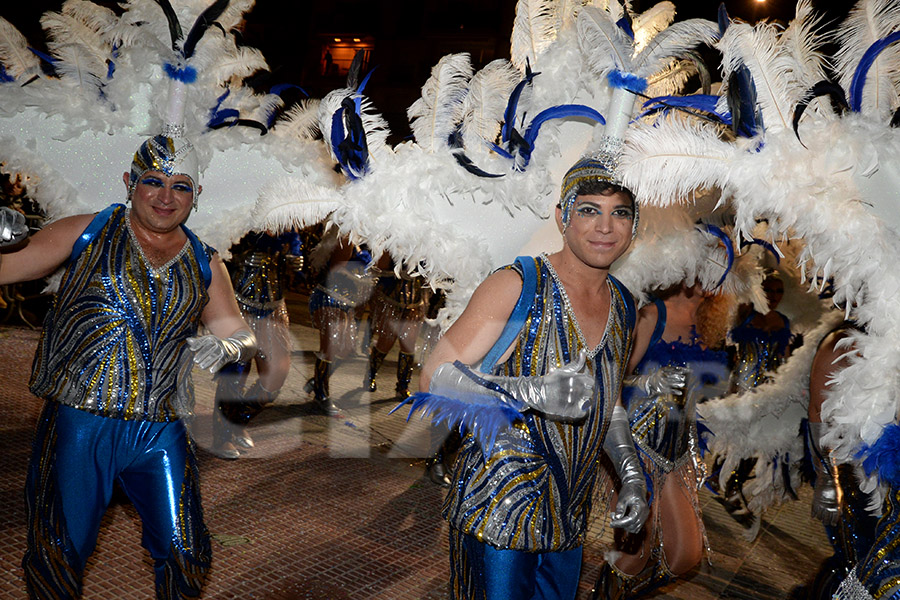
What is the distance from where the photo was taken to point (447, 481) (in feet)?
16.3

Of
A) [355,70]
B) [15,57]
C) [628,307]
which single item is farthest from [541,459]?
[15,57]

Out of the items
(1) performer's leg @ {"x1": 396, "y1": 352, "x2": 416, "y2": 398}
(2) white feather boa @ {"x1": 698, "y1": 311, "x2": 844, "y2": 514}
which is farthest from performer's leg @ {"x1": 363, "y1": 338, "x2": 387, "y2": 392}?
(2) white feather boa @ {"x1": 698, "y1": 311, "x2": 844, "y2": 514}

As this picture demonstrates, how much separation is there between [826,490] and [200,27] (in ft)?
10.00

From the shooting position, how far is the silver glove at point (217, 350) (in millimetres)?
2516

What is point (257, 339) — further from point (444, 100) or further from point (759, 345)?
point (759, 345)

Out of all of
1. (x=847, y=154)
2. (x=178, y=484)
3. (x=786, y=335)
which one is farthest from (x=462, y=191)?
(x=786, y=335)

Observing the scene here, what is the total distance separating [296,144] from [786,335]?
3.52 m

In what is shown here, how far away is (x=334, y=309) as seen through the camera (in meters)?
6.84

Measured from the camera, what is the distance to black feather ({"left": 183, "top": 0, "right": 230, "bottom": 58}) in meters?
2.96

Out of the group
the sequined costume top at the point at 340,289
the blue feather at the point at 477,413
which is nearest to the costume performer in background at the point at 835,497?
the blue feather at the point at 477,413

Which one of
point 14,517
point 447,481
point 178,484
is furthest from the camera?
point 447,481

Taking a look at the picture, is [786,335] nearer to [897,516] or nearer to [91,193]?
[897,516]

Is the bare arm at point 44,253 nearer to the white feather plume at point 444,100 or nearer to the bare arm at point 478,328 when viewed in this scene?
the white feather plume at point 444,100

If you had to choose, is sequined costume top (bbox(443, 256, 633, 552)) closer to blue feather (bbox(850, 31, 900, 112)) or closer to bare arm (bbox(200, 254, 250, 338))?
blue feather (bbox(850, 31, 900, 112))
